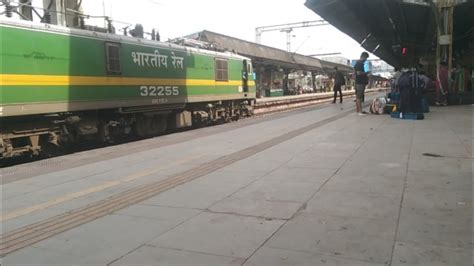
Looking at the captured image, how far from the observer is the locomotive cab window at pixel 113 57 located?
12.8 meters

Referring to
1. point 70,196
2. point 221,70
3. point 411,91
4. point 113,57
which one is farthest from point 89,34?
point 411,91

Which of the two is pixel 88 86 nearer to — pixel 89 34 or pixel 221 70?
pixel 89 34

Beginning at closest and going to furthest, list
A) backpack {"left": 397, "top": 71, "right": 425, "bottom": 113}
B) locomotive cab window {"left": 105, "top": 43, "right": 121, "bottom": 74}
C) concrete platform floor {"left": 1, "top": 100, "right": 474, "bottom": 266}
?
concrete platform floor {"left": 1, "top": 100, "right": 474, "bottom": 266}
locomotive cab window {"left": 105, "top": 43, "right": 121, "bottom": 74}
backpack {"left": 397, "top": 71, "right": 425, "bottom": 113}

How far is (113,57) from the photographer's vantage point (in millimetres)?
13016

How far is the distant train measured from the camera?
10.2 metres

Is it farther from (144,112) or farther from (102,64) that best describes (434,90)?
(102,64)

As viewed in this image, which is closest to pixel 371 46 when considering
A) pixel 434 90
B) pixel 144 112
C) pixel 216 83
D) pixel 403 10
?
pixel 403 10

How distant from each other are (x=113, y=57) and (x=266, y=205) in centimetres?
863

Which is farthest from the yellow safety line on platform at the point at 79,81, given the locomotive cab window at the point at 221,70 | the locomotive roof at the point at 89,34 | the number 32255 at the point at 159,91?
the locomotive cab window at the point at 221,70

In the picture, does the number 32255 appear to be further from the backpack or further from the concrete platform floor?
the backpack

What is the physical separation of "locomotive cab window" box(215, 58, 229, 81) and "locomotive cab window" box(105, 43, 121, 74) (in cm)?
652

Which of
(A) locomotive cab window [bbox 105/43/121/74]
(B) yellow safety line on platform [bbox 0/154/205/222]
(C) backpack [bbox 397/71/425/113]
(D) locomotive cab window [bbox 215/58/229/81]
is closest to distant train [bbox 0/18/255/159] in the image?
Answer: (A) locomotive cab window [bbox 105/43/121/74]

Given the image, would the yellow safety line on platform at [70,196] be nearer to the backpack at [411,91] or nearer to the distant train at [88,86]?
the distant train at [88,86]

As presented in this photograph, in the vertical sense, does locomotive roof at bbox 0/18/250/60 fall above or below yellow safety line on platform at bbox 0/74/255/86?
above
